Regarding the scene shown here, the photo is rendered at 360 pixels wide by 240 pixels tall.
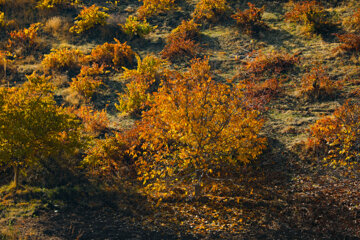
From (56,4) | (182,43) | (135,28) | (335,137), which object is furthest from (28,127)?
(56,4)

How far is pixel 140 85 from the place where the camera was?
1058cm

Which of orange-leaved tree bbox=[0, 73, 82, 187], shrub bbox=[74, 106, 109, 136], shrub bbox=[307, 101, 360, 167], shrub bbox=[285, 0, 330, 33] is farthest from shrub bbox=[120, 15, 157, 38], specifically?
shrub bbox=[307, 101, 360, 167]

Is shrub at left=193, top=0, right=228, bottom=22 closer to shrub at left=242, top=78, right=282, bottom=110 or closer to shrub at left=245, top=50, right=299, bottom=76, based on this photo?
shrub at left=245, top=50, right=299, bottom=76

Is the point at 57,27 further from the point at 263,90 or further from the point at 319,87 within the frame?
the point at 319,87

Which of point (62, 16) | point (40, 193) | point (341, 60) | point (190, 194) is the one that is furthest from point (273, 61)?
point (62, 16)

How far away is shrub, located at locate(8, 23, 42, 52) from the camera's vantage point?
557 inches

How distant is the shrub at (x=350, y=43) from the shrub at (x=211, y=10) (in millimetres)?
5803

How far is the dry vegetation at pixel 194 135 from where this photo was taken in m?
6.36

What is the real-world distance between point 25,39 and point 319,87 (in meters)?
13.0

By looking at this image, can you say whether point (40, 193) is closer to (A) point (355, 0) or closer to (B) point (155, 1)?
(B) point (155, 1)

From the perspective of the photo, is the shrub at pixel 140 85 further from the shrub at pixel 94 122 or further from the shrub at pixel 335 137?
the shrub at pixel 335 137

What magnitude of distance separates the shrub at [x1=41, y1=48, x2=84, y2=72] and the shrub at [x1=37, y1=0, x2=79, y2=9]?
492cm

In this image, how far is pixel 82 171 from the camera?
7.98m

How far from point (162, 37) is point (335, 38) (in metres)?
7.62
